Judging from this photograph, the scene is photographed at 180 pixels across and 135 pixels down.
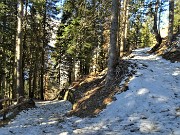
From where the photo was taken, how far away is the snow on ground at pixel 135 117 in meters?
9.93

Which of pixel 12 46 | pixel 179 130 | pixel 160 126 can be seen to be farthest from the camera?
pixel 12 46

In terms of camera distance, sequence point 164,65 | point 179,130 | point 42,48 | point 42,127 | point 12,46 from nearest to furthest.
Answer: 1. point 179,130
2. point 42,127
3. point 164,65
4. point 12,46
5. point 42,48

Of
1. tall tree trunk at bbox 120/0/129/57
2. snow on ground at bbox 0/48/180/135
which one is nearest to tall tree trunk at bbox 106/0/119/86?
snow on ground at bbox 0/48/180/135

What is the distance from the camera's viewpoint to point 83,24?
1209 inches

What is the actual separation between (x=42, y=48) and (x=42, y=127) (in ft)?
78.3

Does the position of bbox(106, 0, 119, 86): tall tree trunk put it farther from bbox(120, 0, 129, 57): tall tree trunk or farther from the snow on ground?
bbox(120, 0, 129, 57): tall tree trunk

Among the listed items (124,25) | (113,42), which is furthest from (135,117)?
(124,25)

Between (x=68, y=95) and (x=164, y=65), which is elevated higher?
(x=164, y=65)

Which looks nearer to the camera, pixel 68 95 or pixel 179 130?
pixel 179 130

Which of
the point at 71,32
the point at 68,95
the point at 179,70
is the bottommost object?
the point at 68,95

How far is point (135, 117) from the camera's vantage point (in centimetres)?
1118

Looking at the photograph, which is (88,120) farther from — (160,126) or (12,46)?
(12,46)

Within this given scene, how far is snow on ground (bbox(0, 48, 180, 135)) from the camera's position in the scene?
9930 millimetres

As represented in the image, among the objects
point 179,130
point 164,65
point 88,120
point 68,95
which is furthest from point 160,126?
point 68,95
